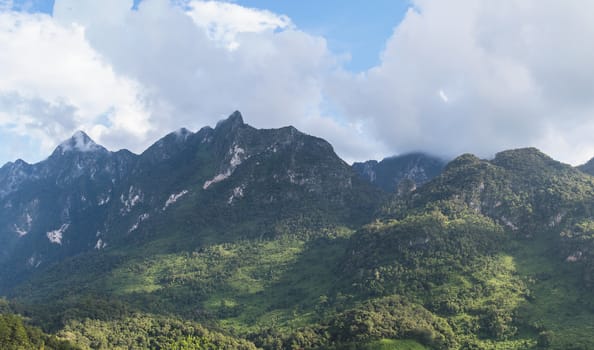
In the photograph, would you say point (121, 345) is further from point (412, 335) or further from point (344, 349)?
point (412, 335)

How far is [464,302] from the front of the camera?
169000 millimetres

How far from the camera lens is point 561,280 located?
178 metres

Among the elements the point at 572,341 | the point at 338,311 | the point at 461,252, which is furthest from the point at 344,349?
the point at 461,252

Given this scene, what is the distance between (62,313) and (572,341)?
144 m

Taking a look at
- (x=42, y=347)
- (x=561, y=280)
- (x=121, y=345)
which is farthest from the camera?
(x=561, y=280)

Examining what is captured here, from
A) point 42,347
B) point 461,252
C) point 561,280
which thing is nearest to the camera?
point 42,347

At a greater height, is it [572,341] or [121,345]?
[572,341]

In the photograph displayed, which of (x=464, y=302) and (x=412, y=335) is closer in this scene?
(x=412, y=335)

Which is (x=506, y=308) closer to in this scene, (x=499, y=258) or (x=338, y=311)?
(x=499, y=258)

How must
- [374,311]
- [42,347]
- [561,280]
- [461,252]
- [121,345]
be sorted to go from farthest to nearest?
[461,252] → [561,280] → [374,311] → [121,345] → [42,347]

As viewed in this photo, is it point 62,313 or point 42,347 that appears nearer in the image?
point 42,347

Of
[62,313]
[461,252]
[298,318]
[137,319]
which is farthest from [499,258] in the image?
[62,313]

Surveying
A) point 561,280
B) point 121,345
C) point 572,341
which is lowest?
Result: point 121,345

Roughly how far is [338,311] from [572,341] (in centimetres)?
7167
